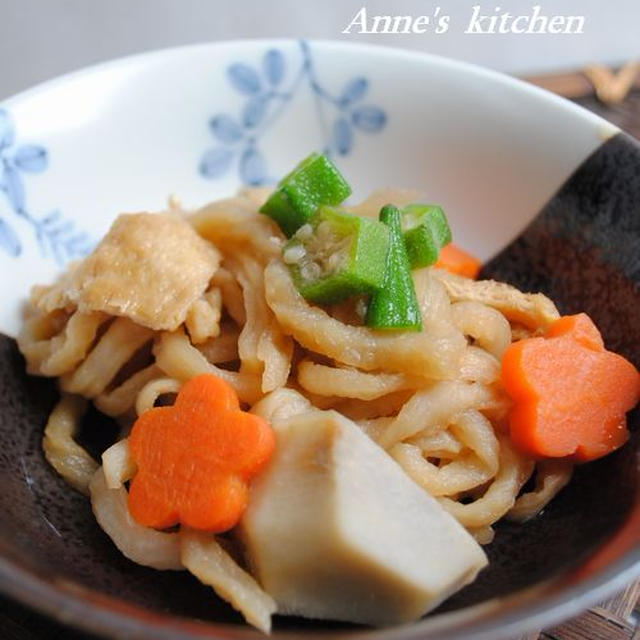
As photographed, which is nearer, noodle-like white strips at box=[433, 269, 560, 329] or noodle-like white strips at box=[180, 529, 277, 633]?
noodle-like white strips at box=[180, 529, 277, 633]

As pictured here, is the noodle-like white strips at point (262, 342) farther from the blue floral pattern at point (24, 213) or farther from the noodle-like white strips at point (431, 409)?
the blue floral pattern at point (24, 213)

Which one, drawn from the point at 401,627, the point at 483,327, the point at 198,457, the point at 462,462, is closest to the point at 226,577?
the point at 198,457

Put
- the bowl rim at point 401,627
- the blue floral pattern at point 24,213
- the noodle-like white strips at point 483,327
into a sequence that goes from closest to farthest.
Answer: the bowl rim at point 401,627 → the noodle-like white strips at point 483,327 → the blue floral pattern at point 24,213

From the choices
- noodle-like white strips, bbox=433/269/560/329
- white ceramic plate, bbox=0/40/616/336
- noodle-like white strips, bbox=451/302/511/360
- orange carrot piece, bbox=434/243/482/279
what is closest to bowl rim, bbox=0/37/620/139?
white ceramic plate, bbox=0/40/616/336

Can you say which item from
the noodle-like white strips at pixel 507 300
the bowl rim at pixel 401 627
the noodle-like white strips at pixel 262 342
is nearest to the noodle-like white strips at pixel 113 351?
the noodle-like white strips at pixel 262 342

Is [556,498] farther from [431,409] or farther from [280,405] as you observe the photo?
[280,405]

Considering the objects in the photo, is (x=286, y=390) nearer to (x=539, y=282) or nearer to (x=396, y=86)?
(x=539, y=282)

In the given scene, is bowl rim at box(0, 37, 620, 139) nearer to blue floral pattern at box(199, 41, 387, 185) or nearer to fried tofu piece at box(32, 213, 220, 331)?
blue floral pattern at box(199, 41, 387, 185)
